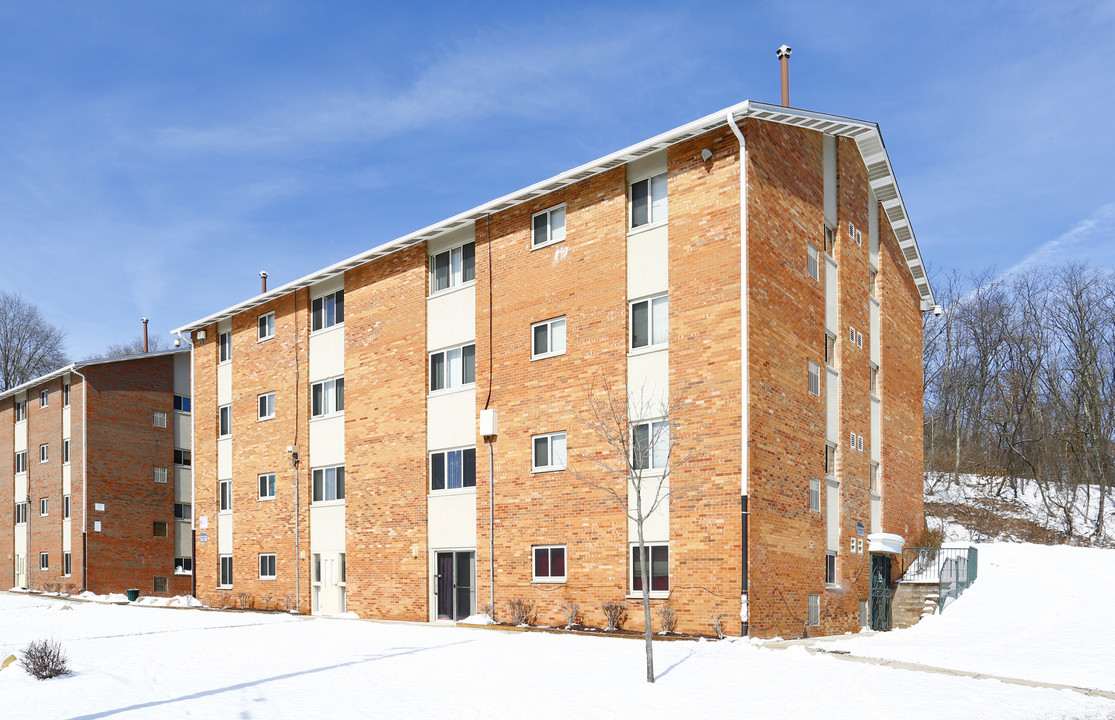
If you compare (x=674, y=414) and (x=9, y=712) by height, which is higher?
(x=674, y=414)

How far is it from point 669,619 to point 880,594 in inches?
363

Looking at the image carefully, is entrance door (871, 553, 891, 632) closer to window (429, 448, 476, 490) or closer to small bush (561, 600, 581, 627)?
small bush (561, 600, 581, 627)

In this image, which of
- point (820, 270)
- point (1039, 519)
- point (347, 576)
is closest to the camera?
point (820, 270)

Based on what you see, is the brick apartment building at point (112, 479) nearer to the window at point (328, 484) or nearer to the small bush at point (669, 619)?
the window at point (328, 484)

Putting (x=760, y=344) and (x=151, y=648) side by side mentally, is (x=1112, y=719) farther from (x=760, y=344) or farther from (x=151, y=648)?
(x=151, y=648)

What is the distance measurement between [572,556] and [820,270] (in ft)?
30.2

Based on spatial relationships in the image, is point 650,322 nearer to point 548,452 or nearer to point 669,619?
point 548,452

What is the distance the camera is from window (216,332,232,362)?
113 ft

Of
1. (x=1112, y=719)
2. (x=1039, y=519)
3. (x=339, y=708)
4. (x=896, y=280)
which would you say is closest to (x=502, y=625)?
(x=339, y=708)

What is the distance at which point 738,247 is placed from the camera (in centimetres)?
1941

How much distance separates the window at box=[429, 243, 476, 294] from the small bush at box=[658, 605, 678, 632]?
10400 millimetres

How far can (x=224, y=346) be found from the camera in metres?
34.8

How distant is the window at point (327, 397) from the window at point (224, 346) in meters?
6.28

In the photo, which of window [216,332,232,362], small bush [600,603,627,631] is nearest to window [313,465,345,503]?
window [216,332,232,362]
